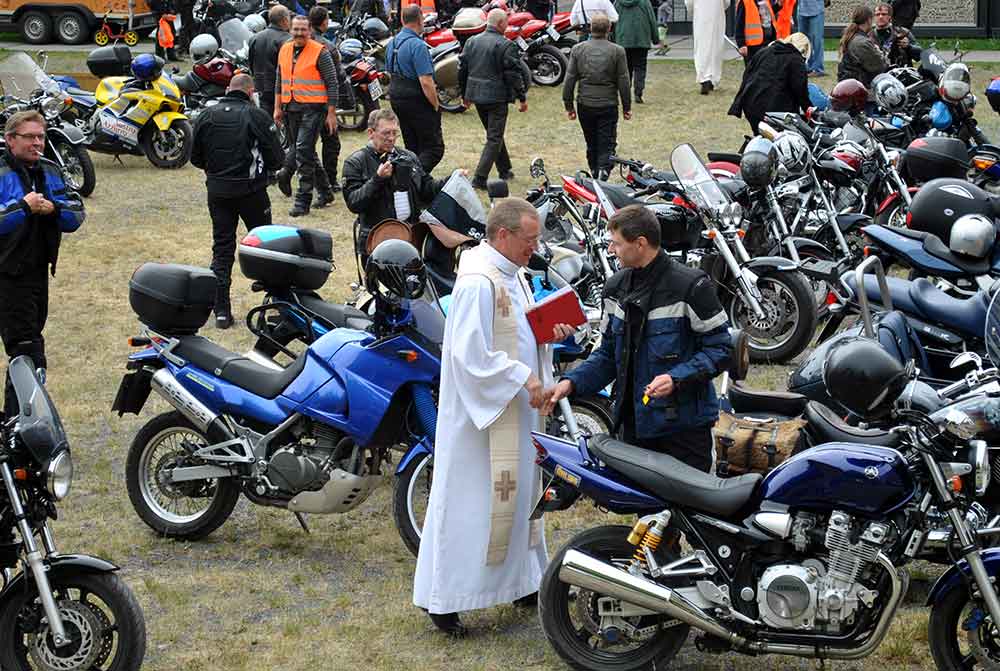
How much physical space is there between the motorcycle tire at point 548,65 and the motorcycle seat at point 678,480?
14.9 m

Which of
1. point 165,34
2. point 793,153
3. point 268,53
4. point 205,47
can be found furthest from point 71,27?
point 793,153

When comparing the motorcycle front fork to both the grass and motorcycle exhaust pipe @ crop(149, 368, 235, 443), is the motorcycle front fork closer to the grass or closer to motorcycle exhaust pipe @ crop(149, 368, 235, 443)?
the grass

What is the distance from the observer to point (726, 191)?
387 inches

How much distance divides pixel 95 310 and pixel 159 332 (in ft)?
15.3

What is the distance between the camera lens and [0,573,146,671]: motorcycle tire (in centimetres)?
496

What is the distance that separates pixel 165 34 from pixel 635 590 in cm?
1807

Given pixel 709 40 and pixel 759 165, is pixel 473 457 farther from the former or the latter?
pixel 709 40

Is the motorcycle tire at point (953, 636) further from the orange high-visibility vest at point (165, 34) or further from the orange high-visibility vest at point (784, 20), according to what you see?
the orange high-visibility vest at point (165, 34)

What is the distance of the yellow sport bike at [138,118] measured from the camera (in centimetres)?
1535

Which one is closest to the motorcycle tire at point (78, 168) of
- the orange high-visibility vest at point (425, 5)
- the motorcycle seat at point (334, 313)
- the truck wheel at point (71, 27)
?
the orange high-visibility vest at point (425, 5)

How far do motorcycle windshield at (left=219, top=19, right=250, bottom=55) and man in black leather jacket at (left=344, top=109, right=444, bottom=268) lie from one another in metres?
9.32

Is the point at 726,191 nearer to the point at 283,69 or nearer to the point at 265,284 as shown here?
the point at 265,284

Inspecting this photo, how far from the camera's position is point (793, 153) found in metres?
10.2

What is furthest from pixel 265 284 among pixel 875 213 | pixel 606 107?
pixel 606 107
